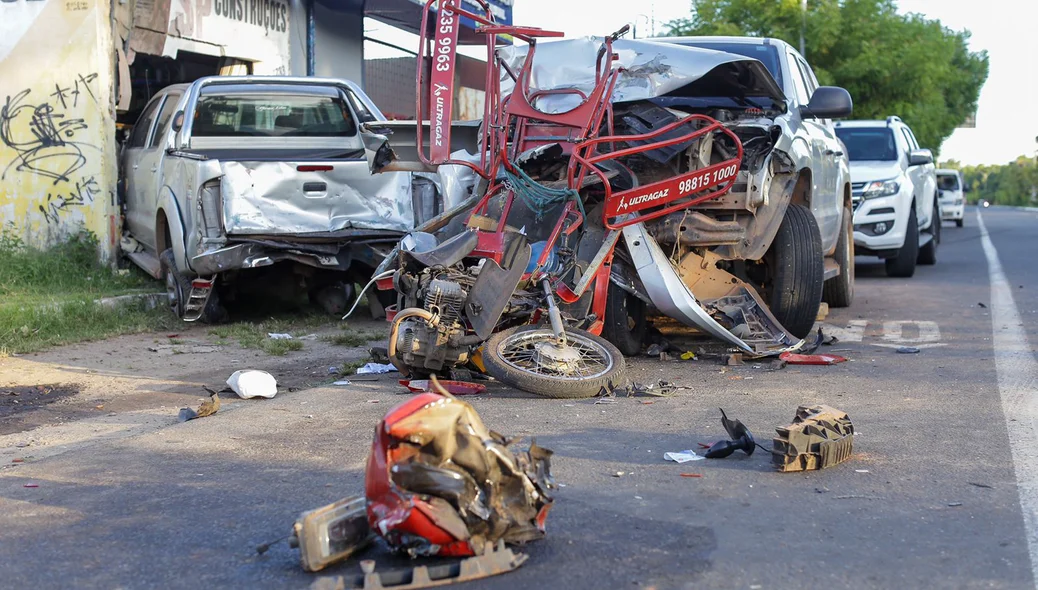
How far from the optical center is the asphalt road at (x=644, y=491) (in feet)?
11.3

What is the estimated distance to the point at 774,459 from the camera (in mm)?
4559

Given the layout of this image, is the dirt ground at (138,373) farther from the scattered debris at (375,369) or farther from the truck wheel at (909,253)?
the truck wheel at (909,253)

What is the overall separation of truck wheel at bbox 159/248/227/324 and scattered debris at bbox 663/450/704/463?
17.6 feet

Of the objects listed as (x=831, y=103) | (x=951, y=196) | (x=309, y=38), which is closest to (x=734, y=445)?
(x=831, y=103)

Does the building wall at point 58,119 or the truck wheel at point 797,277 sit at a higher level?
the building wall at point 58,119

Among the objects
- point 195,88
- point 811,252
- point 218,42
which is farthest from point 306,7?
point 811,252

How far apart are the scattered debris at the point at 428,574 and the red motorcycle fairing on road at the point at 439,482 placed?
0.06 meters

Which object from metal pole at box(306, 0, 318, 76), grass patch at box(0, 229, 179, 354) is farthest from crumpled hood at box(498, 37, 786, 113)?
metal pole at box(306, 0, 318, 76)

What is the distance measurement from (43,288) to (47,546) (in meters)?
6.71

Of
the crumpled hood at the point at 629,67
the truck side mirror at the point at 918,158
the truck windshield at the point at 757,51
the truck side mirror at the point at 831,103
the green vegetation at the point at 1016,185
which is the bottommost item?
the green vegetation at the point at 1016,185

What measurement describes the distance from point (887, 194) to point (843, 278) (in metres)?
4.02

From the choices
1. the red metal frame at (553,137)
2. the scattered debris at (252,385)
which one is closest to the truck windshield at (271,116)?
the red metal frame at (553,137)

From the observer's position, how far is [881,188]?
13.8 m

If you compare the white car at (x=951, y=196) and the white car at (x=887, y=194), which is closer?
the white car at (x=887, y=194)
